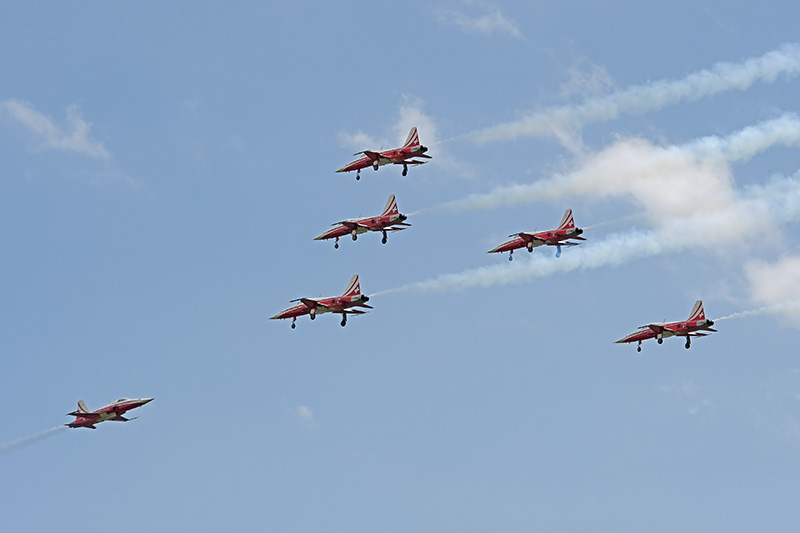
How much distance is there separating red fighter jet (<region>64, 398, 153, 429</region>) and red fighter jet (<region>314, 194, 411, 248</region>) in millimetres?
28879

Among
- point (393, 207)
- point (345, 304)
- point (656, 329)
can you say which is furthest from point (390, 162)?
point (656, 329)

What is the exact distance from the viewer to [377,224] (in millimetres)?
190125

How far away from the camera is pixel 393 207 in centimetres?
19150

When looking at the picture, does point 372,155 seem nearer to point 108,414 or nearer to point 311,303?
point 311,303

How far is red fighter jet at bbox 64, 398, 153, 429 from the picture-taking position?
182 metres

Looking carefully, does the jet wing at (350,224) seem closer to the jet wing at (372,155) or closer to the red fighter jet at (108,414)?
the jet wing at (372,155)

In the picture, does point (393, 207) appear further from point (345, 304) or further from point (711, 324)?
point (711, 324)

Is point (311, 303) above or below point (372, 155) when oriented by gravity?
below

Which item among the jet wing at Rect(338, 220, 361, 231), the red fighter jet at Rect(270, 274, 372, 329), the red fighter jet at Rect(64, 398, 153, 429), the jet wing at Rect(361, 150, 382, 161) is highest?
the jet wing at Rect(361, 150, 382, 161)

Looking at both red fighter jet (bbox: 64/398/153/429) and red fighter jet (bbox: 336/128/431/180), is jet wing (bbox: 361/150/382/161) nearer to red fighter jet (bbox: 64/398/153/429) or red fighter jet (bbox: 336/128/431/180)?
red fighter jet (bbox: 336/128/431/180)

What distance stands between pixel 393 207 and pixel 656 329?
30.9 metres

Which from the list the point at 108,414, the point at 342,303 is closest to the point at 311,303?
the point at 342,303

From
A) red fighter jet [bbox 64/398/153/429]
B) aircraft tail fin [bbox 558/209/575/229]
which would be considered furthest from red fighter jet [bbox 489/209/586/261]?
red fighter jet [bbox 64/398/153/429]

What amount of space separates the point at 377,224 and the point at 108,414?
34.6 m
